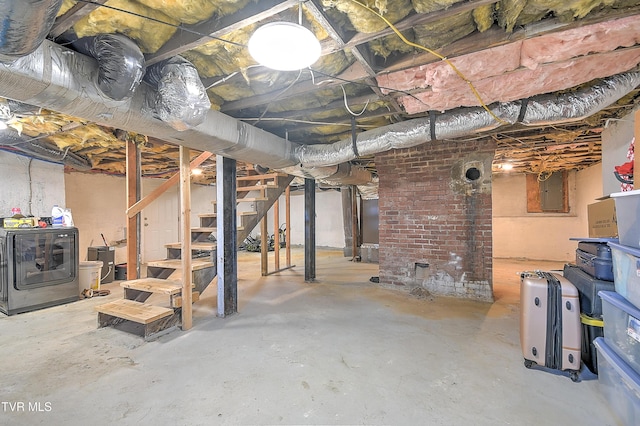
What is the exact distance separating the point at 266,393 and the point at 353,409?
53 centimetres

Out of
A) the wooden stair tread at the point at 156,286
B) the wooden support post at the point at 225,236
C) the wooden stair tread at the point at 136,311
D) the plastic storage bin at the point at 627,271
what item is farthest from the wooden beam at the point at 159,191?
the plastic storage bin at the point at 627,271

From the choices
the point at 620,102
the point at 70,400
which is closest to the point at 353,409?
the point at 70,400

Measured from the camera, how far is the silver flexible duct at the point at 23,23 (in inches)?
35.8

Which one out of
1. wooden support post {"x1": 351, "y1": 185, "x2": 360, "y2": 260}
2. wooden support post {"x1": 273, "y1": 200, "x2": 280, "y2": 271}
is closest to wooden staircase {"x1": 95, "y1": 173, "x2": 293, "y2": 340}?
wooden support post {"x1": 273, "y1": 200, "x2": 280, "y2": 271}

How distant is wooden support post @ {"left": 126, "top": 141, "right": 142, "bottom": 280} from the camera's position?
11.7 ft

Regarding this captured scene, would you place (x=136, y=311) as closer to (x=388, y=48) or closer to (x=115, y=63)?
(x=115, y=63)

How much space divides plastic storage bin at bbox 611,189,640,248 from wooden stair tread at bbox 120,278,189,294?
3.30m

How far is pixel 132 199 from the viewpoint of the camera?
11.7 feet

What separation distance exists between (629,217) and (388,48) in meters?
1.68

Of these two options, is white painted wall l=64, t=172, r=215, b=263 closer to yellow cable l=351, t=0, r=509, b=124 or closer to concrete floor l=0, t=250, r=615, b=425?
concrete floor l=0, t=250, r=615, b=425

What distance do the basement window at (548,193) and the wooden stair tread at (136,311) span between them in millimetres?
7632

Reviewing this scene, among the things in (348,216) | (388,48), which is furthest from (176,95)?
(348,216)

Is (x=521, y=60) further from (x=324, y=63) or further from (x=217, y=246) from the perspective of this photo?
(x=217, y=246)

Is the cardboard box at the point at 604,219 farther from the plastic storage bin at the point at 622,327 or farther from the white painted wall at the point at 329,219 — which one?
the white painted wall at the point at 329,219
